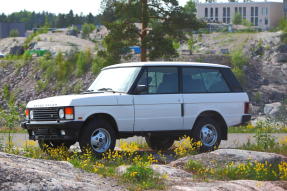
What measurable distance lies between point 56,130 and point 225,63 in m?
91.0

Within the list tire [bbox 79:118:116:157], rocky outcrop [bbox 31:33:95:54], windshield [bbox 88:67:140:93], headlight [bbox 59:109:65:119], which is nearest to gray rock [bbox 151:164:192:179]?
tire [bbox 79:118:116:157]

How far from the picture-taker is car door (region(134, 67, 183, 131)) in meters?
16.1

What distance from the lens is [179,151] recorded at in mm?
15414

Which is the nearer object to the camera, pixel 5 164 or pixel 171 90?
pixel 5 164

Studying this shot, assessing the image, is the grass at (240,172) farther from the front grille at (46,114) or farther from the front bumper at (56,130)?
the front grille at (46,114)

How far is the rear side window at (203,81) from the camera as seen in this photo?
1700 centimetres

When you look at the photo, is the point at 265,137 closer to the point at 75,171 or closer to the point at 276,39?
the point at 75,171

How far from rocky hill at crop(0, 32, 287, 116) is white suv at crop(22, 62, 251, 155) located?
70.3 metres

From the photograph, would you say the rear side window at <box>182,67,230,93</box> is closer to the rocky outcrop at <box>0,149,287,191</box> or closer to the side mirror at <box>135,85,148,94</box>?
the side mirror at <box>135,85,148,94</box>

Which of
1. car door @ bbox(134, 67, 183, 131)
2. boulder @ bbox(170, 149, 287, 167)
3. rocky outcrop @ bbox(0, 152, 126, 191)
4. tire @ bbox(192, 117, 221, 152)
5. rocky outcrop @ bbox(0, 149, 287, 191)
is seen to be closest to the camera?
rocky outcrop @ bbox(0, 152, 126, 191)

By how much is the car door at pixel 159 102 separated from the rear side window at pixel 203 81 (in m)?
0.26

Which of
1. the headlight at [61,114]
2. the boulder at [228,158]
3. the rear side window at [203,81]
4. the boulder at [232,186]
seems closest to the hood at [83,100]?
the headlight at [61,114]

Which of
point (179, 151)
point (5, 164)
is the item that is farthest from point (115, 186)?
point (179, 151)

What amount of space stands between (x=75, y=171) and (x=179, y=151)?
497 centimetres
